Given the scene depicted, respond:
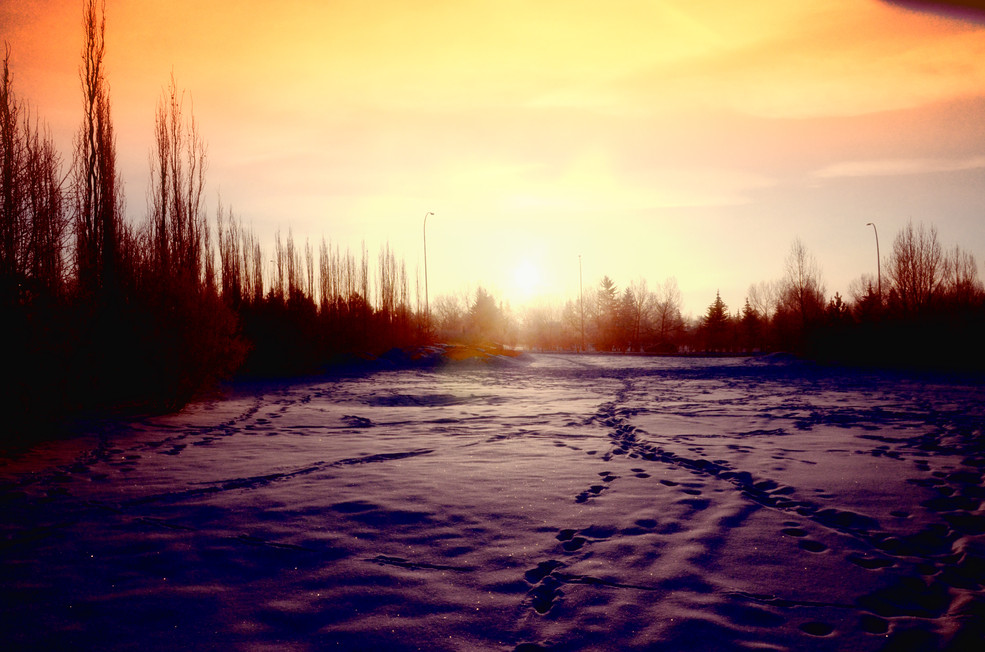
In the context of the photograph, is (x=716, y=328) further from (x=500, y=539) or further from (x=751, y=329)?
(x=500, y=539)

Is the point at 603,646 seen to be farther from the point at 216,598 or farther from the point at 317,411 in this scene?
the point at 317,411

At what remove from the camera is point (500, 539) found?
3787 mm

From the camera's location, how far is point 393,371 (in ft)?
71.4

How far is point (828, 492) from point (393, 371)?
725 inches

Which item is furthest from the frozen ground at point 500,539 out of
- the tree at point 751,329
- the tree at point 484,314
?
the tree at point 751,329

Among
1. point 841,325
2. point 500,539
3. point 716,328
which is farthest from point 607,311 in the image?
point 500,539

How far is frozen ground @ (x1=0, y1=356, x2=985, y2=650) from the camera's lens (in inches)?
105

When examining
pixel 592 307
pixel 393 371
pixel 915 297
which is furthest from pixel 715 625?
pixel 592 307

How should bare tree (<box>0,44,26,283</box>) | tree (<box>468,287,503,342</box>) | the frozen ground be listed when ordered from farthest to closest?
tree (<box>468,287,503,342</box>) < bare tree (<box>0,44,26,283</box>) < the frozen ground

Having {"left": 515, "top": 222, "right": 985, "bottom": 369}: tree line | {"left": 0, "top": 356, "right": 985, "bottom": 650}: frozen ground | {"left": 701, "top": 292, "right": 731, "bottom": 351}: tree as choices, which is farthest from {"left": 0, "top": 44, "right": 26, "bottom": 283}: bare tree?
{"left": 701, "top": 292, "right": 731, "bottom": 351}: tree

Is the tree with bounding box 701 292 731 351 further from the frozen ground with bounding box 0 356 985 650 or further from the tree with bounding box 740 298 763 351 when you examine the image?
the frozen ground with bounding box 0 356 985 650

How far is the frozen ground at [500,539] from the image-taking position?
2656mm

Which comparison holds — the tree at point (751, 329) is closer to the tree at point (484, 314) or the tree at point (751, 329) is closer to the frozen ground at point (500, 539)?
the tree at point (484, 314)

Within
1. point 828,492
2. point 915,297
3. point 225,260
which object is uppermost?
point 225,260
